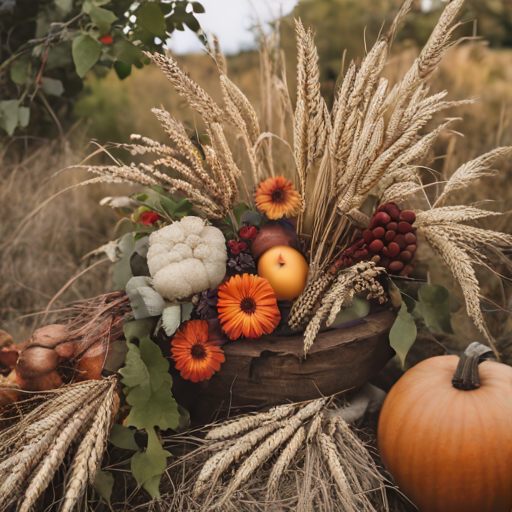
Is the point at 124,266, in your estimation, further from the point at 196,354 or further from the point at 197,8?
the point at 197,8

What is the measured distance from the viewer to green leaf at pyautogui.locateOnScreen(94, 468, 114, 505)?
959 millimetres

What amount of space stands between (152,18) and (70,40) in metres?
0.56

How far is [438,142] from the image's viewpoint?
2344mm

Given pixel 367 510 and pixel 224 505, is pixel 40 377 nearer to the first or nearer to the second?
pixel 224 505

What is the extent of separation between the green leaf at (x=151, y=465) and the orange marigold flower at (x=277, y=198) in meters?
0.60

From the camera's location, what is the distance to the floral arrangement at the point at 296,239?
1000mm

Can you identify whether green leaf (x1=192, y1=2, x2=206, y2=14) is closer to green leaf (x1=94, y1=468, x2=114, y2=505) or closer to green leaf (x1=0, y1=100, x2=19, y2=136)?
green leaf (x1=0, y1=100, x2=19, y2=136)

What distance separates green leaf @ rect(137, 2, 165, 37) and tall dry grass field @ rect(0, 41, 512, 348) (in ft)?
0.77

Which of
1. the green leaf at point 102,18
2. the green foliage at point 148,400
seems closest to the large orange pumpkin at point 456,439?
the green foliage at point 148,400

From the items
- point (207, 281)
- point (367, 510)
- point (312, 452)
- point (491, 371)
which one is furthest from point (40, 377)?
point (491, 371)

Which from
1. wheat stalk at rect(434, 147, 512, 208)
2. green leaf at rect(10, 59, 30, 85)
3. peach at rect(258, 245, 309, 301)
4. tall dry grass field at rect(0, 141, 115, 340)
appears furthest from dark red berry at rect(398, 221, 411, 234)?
green leaf at rect(10, 59, 30, 85)

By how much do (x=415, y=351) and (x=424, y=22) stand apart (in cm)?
284

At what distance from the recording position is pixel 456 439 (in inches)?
36.9

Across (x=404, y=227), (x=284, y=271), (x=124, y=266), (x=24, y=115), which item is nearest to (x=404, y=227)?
(x=404, y=227)
